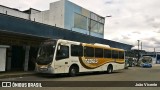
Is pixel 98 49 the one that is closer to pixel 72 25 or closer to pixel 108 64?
pixel 108 64

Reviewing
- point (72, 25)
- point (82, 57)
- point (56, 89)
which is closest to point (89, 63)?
point (82, 57)

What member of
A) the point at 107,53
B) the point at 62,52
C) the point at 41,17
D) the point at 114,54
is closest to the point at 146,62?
the point at 41,17

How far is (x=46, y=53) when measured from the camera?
2220 centimetres

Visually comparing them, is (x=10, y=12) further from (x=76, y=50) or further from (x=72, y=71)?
(x=72, y=71)

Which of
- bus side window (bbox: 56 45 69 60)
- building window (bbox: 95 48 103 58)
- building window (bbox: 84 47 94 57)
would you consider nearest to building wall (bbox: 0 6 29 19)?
building window (bbox: 95 48 103 58)

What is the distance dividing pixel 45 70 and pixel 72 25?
73.3 feet

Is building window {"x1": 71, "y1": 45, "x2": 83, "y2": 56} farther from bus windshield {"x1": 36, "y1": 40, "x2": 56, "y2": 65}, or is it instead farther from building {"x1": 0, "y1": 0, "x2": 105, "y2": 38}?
building {"x1": 0, "y1": 0, "x2": 105, "y2": 38}

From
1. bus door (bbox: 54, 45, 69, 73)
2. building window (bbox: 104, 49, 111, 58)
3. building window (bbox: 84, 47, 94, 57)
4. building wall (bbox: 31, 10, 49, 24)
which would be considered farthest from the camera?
building wall (bbox: 31, 10, 49, 24)

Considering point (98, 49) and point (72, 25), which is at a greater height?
point (72, 25)

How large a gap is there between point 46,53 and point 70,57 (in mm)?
2202

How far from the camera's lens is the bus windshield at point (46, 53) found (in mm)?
21812

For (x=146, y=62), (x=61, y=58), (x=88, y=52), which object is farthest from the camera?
(x=146, y=62)

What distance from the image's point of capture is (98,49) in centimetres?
2784

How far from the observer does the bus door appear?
72.1 feet
